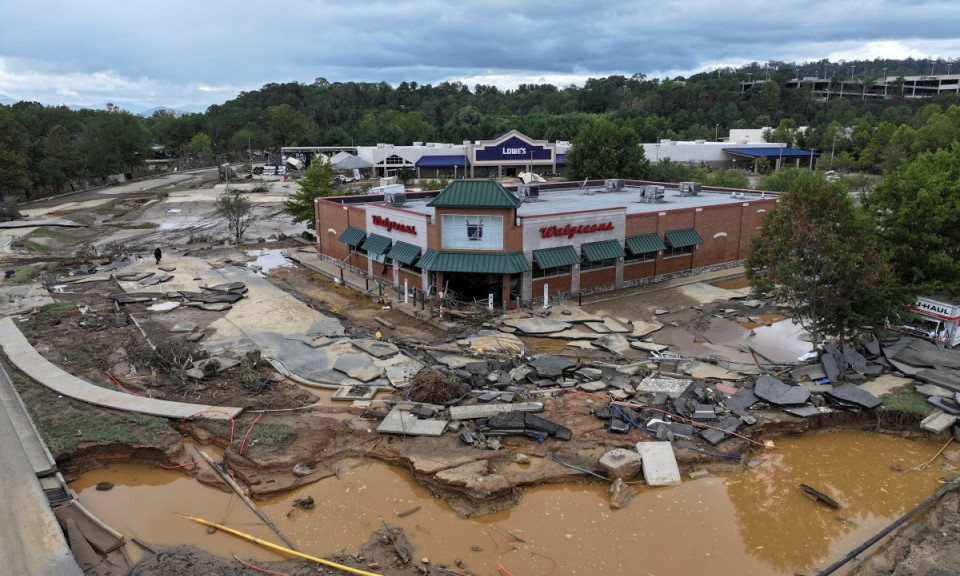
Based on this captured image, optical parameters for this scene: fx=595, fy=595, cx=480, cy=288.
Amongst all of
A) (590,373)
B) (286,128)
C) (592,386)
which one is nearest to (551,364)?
(590,373)

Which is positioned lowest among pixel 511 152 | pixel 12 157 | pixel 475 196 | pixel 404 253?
pixel 404 253

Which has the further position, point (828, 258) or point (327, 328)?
point (327, 328)

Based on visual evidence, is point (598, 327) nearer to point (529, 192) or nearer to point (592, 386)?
point (592, 386)

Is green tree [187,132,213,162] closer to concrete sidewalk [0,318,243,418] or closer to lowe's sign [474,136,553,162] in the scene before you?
lowe's sign [474,136,553,162]

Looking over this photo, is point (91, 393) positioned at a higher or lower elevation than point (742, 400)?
higher

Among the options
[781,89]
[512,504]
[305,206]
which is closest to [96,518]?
[512,504]
